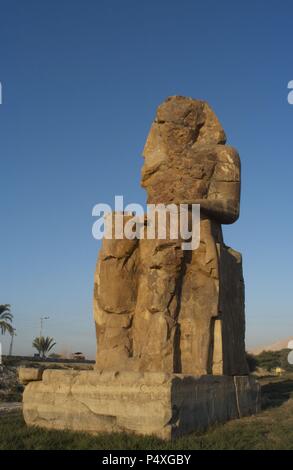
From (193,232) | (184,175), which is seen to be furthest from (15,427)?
(184,175)

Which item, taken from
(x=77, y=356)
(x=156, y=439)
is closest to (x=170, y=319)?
(x=156, y=439)

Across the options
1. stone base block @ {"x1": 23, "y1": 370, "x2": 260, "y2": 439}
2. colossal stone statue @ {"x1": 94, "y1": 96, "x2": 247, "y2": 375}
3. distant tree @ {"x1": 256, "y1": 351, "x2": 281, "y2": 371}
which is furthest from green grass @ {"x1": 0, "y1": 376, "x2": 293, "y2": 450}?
distant tree @ {"x1": 256, "y1": 351, "x2": 281, "y2": 371}

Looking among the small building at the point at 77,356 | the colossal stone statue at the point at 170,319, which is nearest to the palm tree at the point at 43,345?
the small building at the point at 77,356

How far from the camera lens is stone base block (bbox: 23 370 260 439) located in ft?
15.1

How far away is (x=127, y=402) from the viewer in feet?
15.6

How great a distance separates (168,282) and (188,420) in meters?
1.63

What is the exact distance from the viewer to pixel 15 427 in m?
5.24

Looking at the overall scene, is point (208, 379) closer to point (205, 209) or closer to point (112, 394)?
point (112, 394)

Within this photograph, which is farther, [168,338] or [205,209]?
[205,209]

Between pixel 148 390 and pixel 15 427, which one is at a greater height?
pixel 148 390

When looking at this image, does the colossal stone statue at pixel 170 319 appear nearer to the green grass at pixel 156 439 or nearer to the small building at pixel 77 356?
the green grass at pixel 156 439

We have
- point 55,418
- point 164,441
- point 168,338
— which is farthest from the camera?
point 168,338

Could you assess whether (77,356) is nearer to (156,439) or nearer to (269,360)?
(269,360)

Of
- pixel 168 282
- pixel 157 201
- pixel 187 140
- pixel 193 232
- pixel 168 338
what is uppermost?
pixel 187 140
